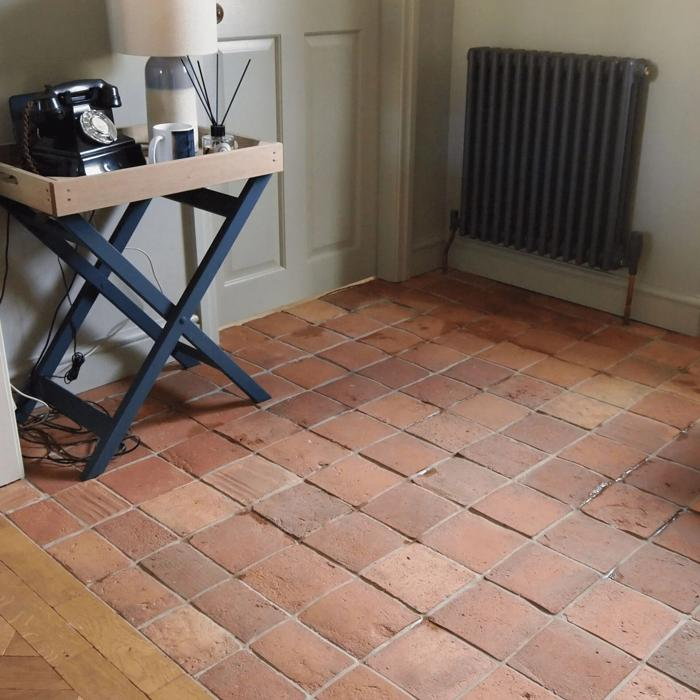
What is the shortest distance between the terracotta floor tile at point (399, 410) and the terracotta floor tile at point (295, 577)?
2.23 feet

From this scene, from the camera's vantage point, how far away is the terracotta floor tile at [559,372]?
298 centimetres

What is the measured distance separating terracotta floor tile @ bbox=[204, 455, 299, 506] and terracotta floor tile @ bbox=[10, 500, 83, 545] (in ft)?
1.19

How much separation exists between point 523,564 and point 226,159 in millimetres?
1243

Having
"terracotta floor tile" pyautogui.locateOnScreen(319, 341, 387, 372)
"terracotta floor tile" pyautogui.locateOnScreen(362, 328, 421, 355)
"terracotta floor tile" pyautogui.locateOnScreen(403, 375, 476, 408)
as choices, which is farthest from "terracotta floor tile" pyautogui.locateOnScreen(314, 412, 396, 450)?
"terracotta floor tile" pyautogui.locateOnScreen(362, 328, 421, 355)

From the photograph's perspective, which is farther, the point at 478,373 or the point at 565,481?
the point at 478,373

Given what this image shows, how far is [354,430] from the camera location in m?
2.67

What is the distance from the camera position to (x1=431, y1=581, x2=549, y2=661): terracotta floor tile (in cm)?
186

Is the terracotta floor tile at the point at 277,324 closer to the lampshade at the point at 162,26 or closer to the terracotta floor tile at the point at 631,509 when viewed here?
the lampshade at the point at 162,26

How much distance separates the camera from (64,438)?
261 cm

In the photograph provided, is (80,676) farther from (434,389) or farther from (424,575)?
(434,389)

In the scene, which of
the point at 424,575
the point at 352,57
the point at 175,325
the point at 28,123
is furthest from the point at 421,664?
the point at 352,57

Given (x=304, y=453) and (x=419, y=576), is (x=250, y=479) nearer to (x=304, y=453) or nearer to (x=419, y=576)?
(x=304, y=453)

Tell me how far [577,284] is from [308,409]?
135 centimetres

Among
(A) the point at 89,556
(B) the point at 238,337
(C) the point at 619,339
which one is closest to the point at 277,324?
(B) the point at 238,337
